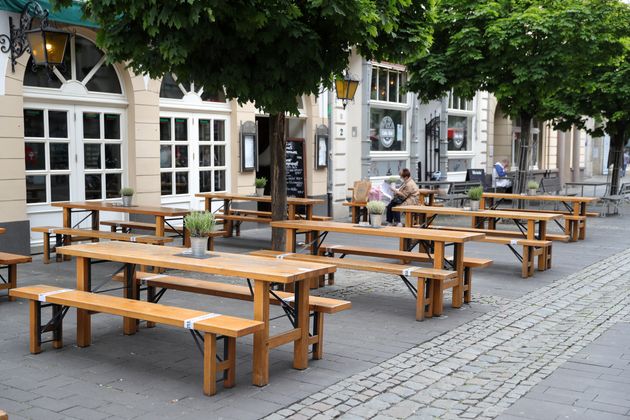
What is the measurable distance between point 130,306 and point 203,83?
370cm

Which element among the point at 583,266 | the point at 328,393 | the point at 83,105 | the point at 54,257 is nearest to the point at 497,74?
the point at 583,266

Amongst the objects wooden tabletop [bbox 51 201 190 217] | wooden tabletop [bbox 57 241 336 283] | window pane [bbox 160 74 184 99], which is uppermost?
window pane [bbox 160 74 184 99]

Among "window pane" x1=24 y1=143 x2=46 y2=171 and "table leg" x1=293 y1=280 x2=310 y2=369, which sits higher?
"window pane" x1=24 y1=143 x2=46 y2=171

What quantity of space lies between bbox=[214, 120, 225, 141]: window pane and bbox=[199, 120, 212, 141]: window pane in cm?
26

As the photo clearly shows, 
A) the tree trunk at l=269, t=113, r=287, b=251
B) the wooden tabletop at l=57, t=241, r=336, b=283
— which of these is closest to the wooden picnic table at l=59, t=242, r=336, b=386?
the wooden tabletop at l=57, t=241, r=336, b=283

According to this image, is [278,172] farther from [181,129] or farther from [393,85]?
[393,85]

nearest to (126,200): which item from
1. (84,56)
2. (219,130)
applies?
(84,56)

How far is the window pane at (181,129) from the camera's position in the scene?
1474 cm

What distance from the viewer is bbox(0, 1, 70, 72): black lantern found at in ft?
34.1

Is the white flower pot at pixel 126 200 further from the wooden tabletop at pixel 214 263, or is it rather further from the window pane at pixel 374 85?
the window pane at pixel 374 85

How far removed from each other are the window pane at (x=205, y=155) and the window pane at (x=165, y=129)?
91 cm

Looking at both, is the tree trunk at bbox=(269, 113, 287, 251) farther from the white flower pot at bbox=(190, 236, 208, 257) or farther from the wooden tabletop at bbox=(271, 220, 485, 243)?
the white flower pot at bbox=(190, 236, 208, 257)

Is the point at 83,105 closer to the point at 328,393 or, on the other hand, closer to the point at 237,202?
the point at 237,202

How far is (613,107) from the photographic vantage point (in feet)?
68.3
